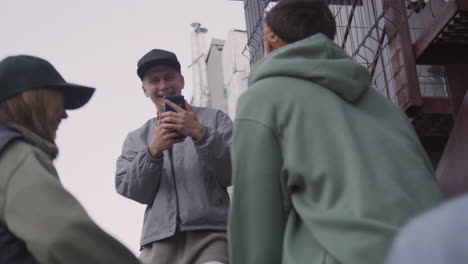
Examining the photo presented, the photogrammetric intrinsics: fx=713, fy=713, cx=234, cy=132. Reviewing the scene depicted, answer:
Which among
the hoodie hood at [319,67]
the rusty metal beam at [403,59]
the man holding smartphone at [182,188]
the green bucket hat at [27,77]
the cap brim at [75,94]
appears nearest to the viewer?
the hoodie hood at [319,67]

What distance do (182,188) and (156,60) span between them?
1009mm

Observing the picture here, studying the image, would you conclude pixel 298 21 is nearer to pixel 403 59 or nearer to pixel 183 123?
pixel 183 123

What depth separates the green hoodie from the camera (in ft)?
8.11

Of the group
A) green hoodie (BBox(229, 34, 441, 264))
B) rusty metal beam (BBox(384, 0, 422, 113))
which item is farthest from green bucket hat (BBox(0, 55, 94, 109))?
rusty metal beam (BBox(384, 0, 422, 113))

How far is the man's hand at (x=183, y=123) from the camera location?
4422 mm

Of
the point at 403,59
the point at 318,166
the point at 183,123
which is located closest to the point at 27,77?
the point at 318,166

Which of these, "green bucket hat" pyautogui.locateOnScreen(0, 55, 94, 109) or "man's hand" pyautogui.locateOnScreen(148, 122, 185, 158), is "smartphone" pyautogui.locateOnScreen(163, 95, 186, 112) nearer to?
"man's hand" pyautogui.locateOnScreen(148, 122, 185, 158)

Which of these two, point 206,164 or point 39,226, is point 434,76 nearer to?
point 206,164

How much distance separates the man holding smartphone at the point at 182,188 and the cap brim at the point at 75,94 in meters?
1.04

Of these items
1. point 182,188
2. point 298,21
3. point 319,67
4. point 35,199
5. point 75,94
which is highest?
point 298,21

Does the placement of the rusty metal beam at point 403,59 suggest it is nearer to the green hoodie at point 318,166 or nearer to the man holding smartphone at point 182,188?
the man holding smartphone at point 182,188

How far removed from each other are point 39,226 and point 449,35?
3.78m

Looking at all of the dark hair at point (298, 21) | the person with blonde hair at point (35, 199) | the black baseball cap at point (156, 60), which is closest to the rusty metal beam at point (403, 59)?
the black baseball cap at point (156, 60)

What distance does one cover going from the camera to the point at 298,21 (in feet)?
10.3
